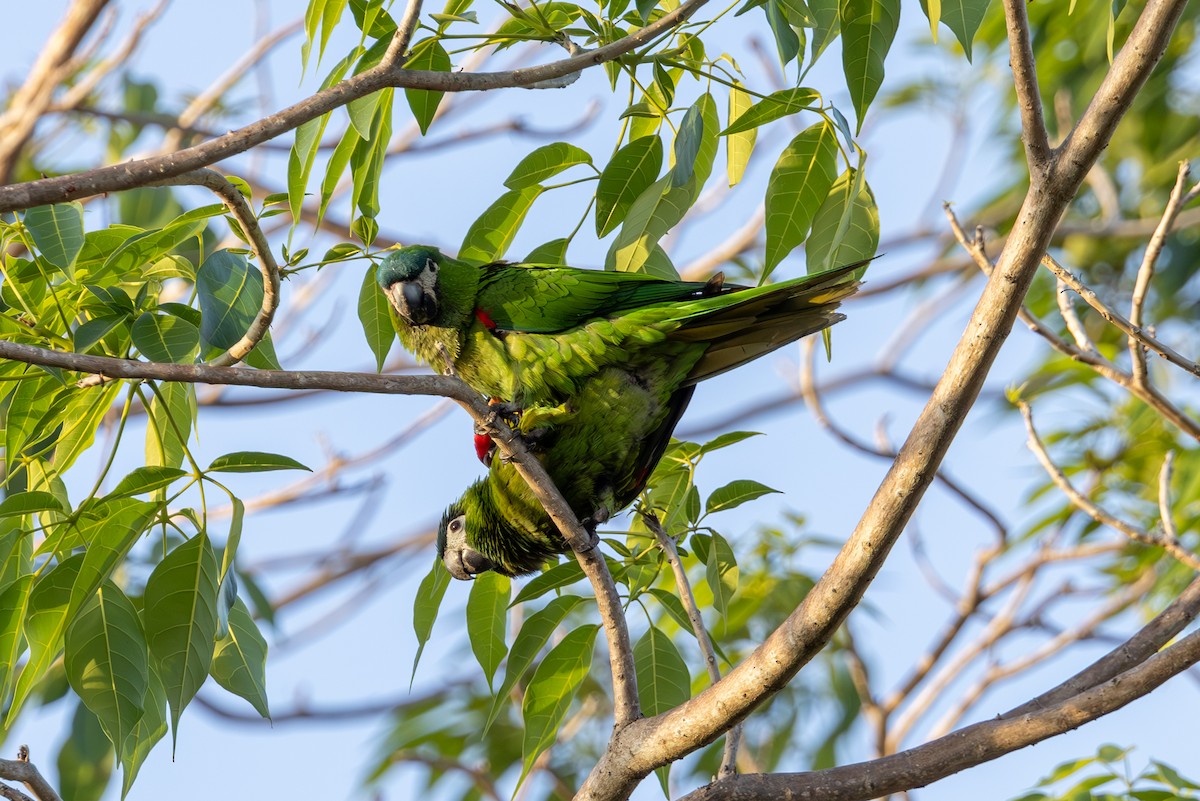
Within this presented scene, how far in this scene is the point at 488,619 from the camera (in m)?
3.19

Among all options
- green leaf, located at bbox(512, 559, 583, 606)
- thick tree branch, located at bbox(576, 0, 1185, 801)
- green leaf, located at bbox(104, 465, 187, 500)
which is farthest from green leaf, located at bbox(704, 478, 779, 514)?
green leaf, located at bbox(104, 465, 187, 500)

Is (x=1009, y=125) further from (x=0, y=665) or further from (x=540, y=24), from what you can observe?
(x=0, y=665)

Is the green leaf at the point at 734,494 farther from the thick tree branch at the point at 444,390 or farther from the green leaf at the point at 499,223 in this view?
the green leaf at the point at 499,223

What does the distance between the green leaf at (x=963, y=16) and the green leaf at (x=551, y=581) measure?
5.24 feet

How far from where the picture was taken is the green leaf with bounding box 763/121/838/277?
9.29 feet

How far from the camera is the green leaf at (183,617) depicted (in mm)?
2488

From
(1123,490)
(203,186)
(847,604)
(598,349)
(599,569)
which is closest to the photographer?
(847,604)

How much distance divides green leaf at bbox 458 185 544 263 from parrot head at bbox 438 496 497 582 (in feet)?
3.48

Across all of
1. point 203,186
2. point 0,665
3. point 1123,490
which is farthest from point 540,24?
point 1123,490

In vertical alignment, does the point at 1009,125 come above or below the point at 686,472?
above

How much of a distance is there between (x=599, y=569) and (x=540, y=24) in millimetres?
1315

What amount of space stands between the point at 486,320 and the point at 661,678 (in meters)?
1.34

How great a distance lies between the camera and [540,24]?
2.63 m

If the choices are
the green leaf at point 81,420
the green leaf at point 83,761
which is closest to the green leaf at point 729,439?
the green leaf at point 81,420
